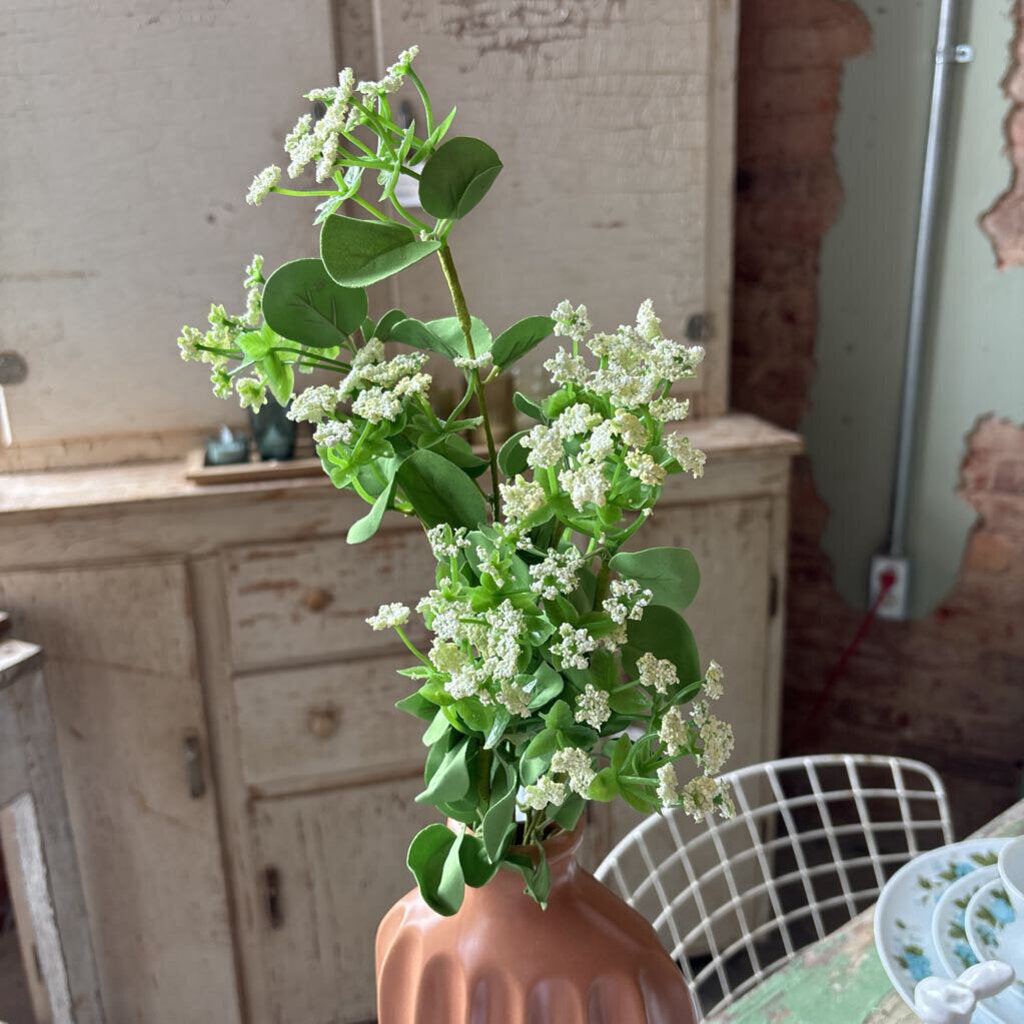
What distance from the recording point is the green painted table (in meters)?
0.87

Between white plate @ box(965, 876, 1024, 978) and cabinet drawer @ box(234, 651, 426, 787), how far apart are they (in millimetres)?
923

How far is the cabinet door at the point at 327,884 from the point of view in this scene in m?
1.71

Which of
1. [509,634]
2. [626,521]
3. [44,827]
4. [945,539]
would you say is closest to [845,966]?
[509,634]

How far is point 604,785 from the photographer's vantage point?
57 centimetres

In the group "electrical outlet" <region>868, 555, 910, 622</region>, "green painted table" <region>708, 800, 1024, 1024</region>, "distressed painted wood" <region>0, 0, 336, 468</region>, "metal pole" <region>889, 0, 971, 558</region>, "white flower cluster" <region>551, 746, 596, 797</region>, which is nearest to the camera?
"white flower cluster" <region>551, 746, 596, 797</region>

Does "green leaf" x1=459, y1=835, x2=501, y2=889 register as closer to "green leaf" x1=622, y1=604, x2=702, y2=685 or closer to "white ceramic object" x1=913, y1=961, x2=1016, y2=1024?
"green leaf" x1=622, y1=604, x2=702, y2=685

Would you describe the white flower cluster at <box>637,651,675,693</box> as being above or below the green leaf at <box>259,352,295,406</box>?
below

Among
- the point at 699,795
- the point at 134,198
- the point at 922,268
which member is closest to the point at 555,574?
the point at 699,795

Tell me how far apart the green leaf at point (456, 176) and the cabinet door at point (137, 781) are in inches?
42.1

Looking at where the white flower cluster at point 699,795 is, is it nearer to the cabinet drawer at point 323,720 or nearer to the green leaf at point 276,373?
the green leaf at point 276,373

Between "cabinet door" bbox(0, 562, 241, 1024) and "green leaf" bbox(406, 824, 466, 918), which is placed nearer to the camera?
"green leaf" bbox(406, 824, 466, 918)

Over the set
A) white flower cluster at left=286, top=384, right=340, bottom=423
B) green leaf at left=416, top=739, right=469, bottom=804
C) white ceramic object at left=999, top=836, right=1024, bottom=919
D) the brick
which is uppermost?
white flower cluster at left=286, top=384, right=340, bottom=423

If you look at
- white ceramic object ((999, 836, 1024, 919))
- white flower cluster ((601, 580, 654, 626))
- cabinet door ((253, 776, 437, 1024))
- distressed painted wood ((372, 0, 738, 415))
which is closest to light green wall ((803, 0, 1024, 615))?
distressed painted wood ((372, 0, 738, 415))

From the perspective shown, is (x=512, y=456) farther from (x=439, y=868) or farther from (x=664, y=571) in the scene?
(x=439, y=868)
